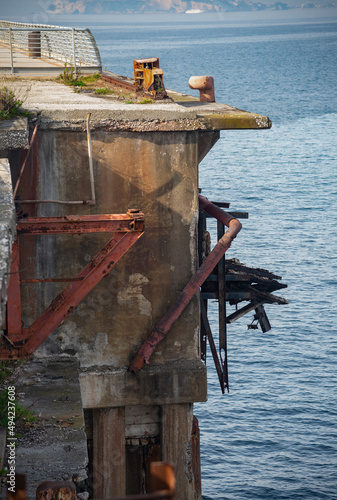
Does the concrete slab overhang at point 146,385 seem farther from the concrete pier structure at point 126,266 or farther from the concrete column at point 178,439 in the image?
the concrete column at point 178,439

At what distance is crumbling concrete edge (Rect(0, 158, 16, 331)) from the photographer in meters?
6.93

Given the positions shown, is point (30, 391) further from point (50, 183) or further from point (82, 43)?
point (82, 43)

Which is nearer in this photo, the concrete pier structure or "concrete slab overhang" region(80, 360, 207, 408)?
the concrete pier structure

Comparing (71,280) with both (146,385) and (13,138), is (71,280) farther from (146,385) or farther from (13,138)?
(146,385)

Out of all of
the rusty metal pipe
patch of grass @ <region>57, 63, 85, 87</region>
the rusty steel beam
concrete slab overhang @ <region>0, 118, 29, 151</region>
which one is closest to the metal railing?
patch of grass @ <region>57, 63, 85, 87</region>

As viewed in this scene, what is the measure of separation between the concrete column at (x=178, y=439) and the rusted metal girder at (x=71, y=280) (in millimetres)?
2641

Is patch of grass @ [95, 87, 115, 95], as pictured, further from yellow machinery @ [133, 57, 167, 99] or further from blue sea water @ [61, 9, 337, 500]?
blue sea water @ [61, 9, 337, 500]

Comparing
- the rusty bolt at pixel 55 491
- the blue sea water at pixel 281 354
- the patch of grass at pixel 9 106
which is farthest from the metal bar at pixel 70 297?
the blue sea water at pixel 281 354

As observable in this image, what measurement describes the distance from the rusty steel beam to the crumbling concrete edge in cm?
82

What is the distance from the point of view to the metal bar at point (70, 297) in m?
11.9

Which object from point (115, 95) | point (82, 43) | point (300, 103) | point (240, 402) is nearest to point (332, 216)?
point (240, 402)

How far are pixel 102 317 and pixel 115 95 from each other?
15.0ft

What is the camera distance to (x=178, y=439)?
13.6m

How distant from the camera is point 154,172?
13016mm
